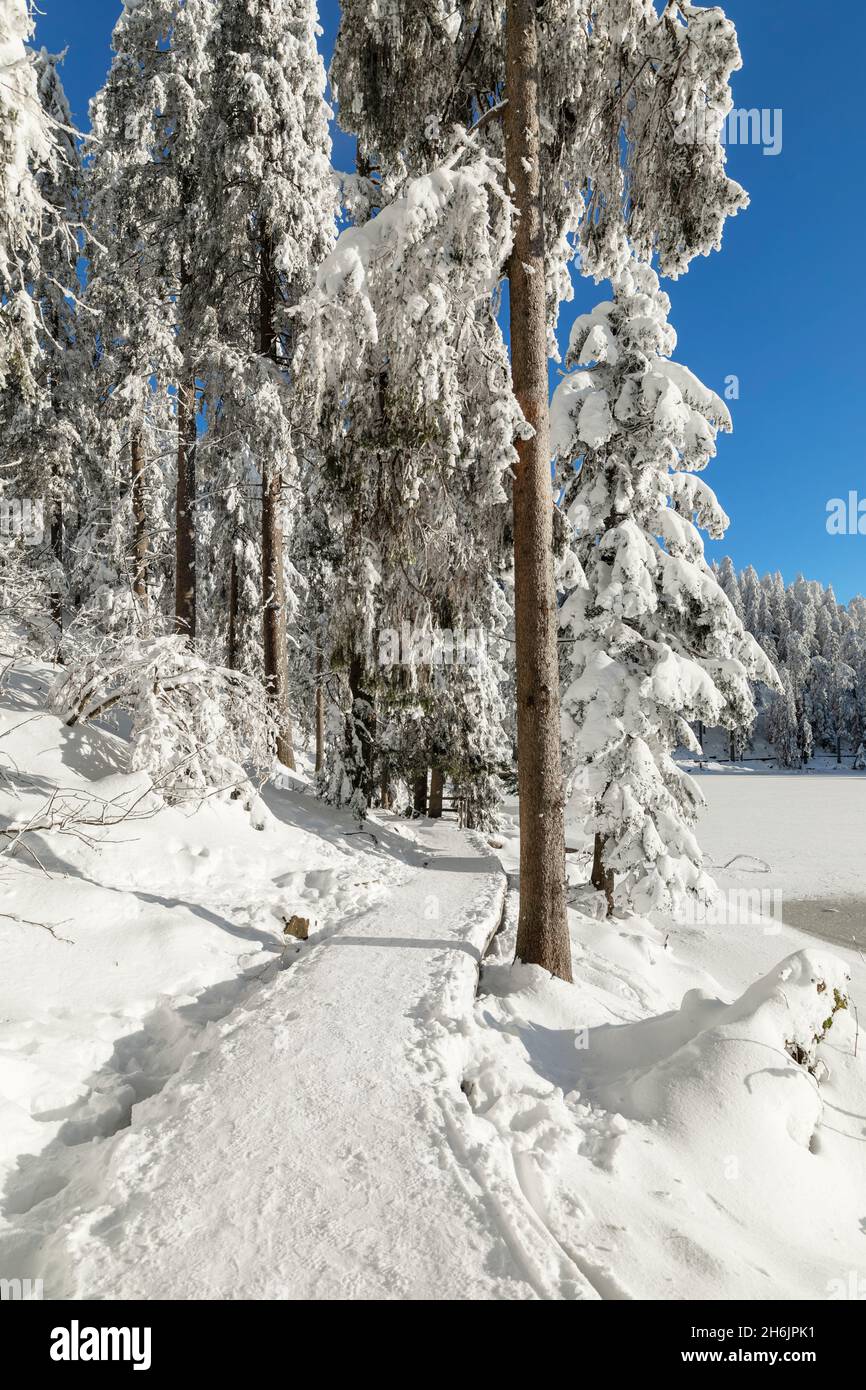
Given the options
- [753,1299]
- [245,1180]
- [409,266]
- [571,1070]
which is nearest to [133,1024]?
[245,1180]

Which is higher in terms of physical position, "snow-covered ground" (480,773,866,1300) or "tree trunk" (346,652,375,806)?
"tree trunk" (346,652,375,806)

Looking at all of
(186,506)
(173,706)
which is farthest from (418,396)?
(186,506)

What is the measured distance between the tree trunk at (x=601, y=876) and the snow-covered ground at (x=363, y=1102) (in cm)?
314

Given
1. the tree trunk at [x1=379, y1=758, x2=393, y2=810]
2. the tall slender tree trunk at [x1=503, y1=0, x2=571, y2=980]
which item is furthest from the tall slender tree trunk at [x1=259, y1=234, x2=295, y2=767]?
the tall slender tree trunk at [x1=503, y1=0, x2=571, y2=980]

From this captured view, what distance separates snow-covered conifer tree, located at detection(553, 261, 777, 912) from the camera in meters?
9.60

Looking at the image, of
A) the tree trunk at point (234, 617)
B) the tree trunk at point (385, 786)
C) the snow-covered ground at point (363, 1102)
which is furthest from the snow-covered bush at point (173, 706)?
the tree trunk at point (234, 617)

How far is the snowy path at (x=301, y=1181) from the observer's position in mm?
2619

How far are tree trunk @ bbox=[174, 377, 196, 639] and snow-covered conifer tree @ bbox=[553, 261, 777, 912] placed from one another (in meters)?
7.37

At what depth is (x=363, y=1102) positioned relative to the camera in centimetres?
387

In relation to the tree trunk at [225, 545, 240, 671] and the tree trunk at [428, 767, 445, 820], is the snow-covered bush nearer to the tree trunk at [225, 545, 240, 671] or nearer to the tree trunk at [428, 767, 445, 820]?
the tree trunk at [428, 767, 445, 820]

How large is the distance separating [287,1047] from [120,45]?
18.2 m

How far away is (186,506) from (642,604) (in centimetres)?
920
